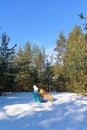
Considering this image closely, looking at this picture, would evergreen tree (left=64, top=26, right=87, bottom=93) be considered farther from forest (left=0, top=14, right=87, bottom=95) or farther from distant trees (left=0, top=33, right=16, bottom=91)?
distant trees (left=0, top=33, right=16, bottom=91)

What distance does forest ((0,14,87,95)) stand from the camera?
24.5 metres

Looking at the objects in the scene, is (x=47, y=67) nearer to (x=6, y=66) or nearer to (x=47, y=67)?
(x=47, y=67)

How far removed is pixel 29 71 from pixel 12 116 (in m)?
25.7

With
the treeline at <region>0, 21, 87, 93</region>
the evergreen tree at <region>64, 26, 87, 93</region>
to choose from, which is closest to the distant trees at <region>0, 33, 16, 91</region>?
the treeline at <region>0, 21, 87, 93</region>

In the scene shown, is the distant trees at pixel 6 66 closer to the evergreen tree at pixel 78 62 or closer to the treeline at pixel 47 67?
the treeline at pixel 47 67

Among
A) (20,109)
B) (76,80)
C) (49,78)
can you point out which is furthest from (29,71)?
(20,109)

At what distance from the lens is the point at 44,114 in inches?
410

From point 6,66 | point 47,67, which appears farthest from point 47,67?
point 6,66

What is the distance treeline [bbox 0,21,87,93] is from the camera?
2450 centimetres

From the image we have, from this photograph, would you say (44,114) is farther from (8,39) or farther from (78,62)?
(8,39)

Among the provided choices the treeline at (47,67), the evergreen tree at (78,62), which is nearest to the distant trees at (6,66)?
the treeline at (47,67)

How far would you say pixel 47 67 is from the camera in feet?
129

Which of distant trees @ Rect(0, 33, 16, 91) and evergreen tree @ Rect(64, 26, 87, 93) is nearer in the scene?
evergreen tree @ Rect(64, 26, 87, 93)

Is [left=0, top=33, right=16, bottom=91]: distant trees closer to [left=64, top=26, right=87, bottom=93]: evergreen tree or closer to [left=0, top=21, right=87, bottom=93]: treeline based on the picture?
[left=0, top=21, right=87, bottom=93]: treeline
